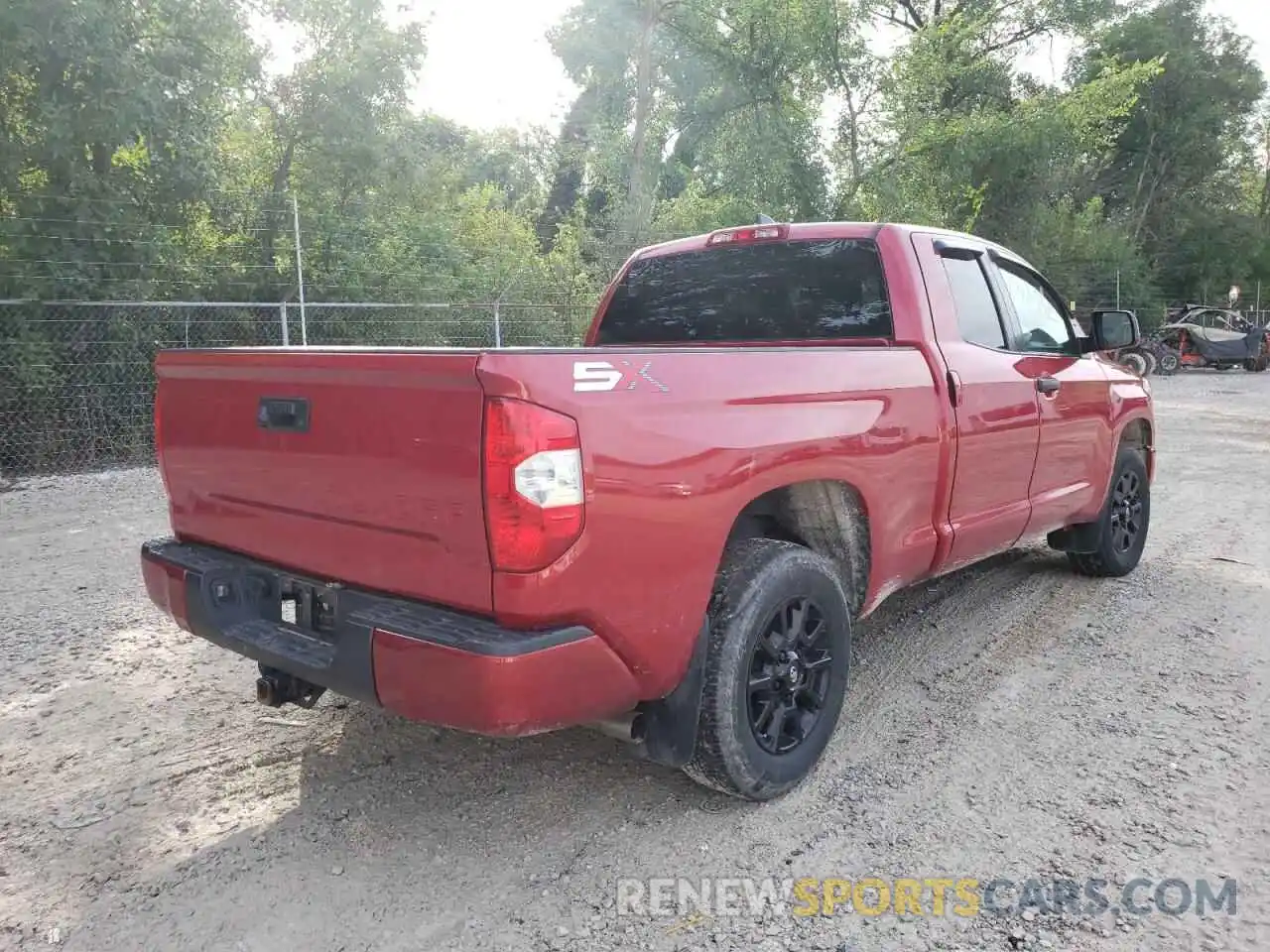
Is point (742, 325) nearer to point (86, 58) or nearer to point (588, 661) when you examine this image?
point (588, 661)

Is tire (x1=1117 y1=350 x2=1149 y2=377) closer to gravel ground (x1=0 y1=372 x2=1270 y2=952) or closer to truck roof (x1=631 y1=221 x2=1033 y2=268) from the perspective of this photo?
gravel ground (x1=0 y1=372 x2=1270 y2=952)

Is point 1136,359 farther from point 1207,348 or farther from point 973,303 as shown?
point 973,303

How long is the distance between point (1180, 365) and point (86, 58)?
84.4 feet

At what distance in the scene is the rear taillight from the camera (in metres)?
2.12

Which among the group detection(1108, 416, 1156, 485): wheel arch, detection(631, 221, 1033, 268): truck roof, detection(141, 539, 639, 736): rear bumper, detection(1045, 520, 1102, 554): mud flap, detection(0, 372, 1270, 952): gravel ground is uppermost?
detection(631, 221, 1033, 268): truck roof

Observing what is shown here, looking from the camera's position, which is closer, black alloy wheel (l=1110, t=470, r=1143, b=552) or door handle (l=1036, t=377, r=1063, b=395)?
door handle (l=1036, t=377, r=1063, b=395)

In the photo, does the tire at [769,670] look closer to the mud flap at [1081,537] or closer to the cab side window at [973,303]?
the cab side window at [973,303]

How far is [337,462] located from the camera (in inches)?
97.6

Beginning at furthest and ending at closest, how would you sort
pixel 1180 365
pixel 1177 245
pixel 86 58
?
pixel 1177 245 → pixel 1180 365 → pixel 86 58

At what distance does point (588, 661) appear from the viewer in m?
2.29

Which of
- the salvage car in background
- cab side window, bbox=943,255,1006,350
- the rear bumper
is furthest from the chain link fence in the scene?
the salvage car in background

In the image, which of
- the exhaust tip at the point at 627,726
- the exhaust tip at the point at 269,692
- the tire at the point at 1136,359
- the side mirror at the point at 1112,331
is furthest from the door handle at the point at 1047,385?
the tire at the point at 1136,359

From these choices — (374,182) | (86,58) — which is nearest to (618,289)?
(86,58)

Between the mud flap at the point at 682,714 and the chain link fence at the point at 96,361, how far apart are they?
325 inches
